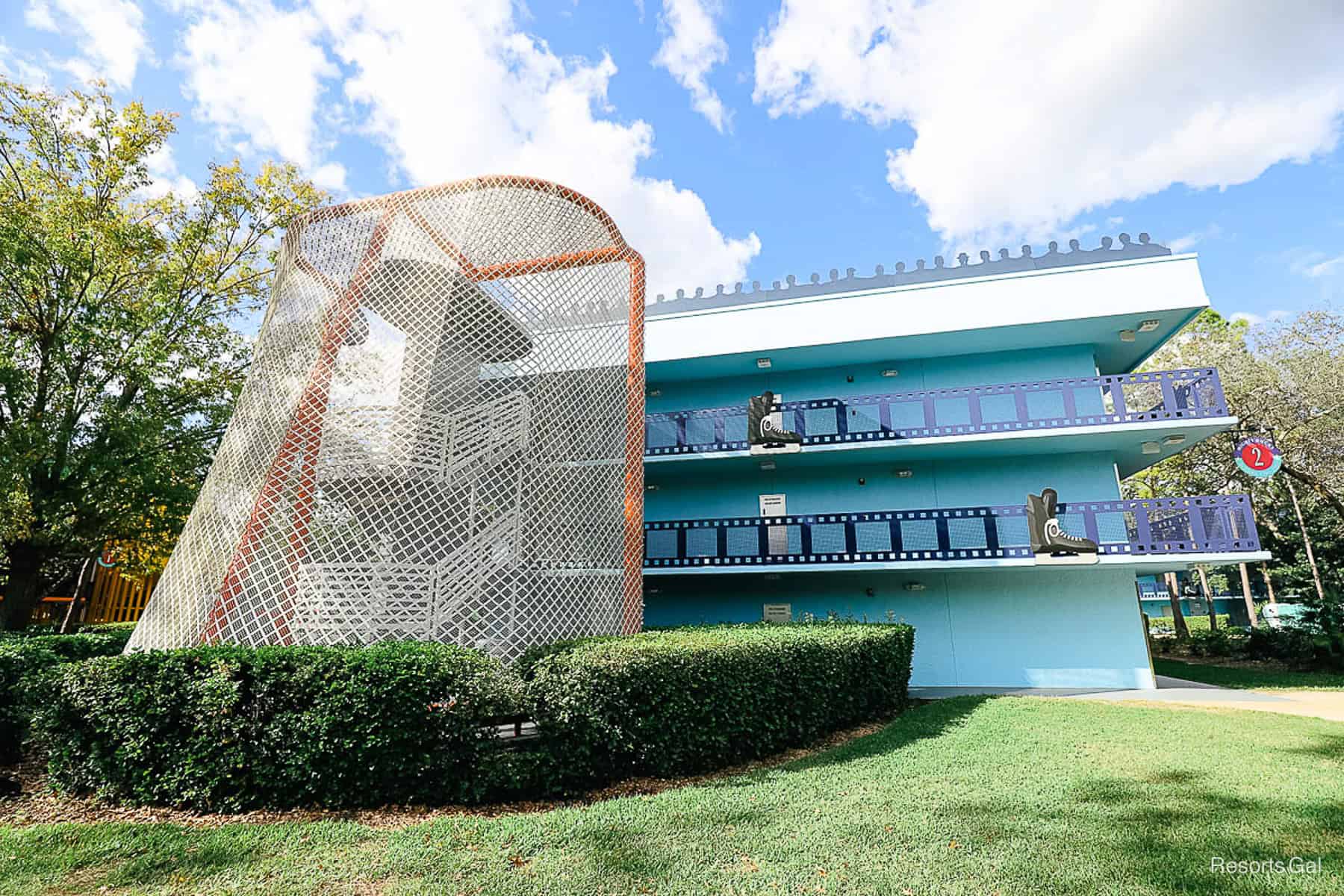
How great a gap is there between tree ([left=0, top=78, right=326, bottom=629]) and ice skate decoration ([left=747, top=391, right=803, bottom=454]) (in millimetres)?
9989

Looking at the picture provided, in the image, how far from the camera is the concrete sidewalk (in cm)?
1012

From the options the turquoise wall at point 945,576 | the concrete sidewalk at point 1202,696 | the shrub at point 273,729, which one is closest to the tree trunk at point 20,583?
the shrub at point 273,729

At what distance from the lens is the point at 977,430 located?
1311 centimetres

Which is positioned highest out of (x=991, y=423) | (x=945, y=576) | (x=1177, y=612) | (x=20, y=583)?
(x=991, y=423)

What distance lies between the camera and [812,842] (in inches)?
169

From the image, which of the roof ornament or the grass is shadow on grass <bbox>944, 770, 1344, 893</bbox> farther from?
the roof ornament

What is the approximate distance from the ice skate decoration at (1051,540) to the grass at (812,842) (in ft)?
19.1

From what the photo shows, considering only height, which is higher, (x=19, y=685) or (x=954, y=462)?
(x=954, y=462)

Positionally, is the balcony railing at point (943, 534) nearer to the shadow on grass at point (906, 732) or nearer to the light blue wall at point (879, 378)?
the shadow on grass at point (906, 732)

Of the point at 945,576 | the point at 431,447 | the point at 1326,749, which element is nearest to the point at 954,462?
the point at 945,576

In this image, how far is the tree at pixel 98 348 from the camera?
9.50 metres

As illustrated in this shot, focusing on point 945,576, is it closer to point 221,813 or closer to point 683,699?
point 683,699

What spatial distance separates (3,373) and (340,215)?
490 centimetres

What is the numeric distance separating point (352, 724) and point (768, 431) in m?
10.4
